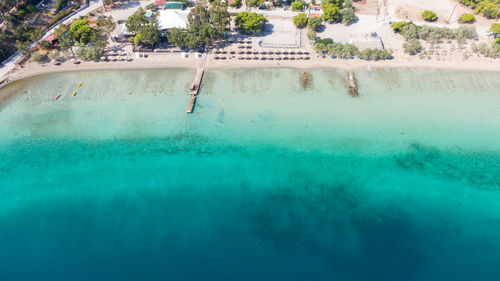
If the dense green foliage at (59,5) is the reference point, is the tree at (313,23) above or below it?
below

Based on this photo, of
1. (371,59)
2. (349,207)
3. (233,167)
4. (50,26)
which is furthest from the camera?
(50,26)

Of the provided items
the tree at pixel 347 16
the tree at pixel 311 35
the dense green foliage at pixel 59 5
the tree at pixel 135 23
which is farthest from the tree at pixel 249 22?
the dense green foliage at pixel 59 5

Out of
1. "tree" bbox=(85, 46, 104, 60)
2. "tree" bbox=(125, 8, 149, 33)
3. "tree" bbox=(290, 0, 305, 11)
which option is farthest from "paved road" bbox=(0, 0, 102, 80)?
"tree" bbox=(290, 0, 305, 11)

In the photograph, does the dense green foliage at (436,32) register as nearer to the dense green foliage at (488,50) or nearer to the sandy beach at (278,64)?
the dense green foliage at (488,50)

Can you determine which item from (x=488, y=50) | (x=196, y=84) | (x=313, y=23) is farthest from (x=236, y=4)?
(x=488, y=50)

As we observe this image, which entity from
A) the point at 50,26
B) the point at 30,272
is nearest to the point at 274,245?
the point at 30,272

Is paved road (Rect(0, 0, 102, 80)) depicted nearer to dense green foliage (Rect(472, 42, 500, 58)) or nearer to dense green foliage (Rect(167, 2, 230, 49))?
dense green foliage (Rect(167, 2, 230, 49))

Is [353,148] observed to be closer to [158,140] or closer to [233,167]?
[233,167]
